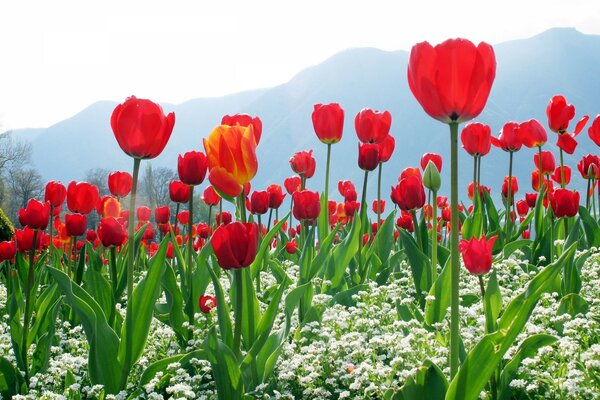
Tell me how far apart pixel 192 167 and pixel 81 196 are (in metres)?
1.42

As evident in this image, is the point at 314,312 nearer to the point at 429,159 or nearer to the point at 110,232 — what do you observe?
the point at 110,232

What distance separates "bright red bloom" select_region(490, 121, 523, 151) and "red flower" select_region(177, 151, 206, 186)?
2.99 metres

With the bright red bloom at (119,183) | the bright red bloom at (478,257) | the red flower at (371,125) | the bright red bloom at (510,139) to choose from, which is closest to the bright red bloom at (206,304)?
the bright red bloom at (478,257)

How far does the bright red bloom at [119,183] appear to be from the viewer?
481 centimetres

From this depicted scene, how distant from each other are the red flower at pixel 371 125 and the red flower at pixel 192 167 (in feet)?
4.37

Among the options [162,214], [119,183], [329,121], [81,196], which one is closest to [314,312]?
[329,121]

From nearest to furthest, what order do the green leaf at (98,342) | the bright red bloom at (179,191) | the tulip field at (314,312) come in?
1. the tulip field at (314,312)
2. the green leaf at (98,342)
3. the bright red bloom at (179,191)

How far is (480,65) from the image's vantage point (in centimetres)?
164

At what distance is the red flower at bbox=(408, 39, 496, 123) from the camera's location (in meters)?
1.64

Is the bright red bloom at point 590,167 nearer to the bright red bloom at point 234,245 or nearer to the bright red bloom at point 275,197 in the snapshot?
the bright red bloom at point 275,197

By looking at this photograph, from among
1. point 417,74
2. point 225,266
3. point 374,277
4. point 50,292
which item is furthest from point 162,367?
point 374,277

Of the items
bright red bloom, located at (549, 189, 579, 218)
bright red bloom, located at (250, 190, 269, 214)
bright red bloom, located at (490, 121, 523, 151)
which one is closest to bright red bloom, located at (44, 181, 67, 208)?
bright red bloom, located at (250, 190, 269, 214)

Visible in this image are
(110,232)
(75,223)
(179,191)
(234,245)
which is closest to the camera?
(234,245)

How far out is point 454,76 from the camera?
5.41ft
